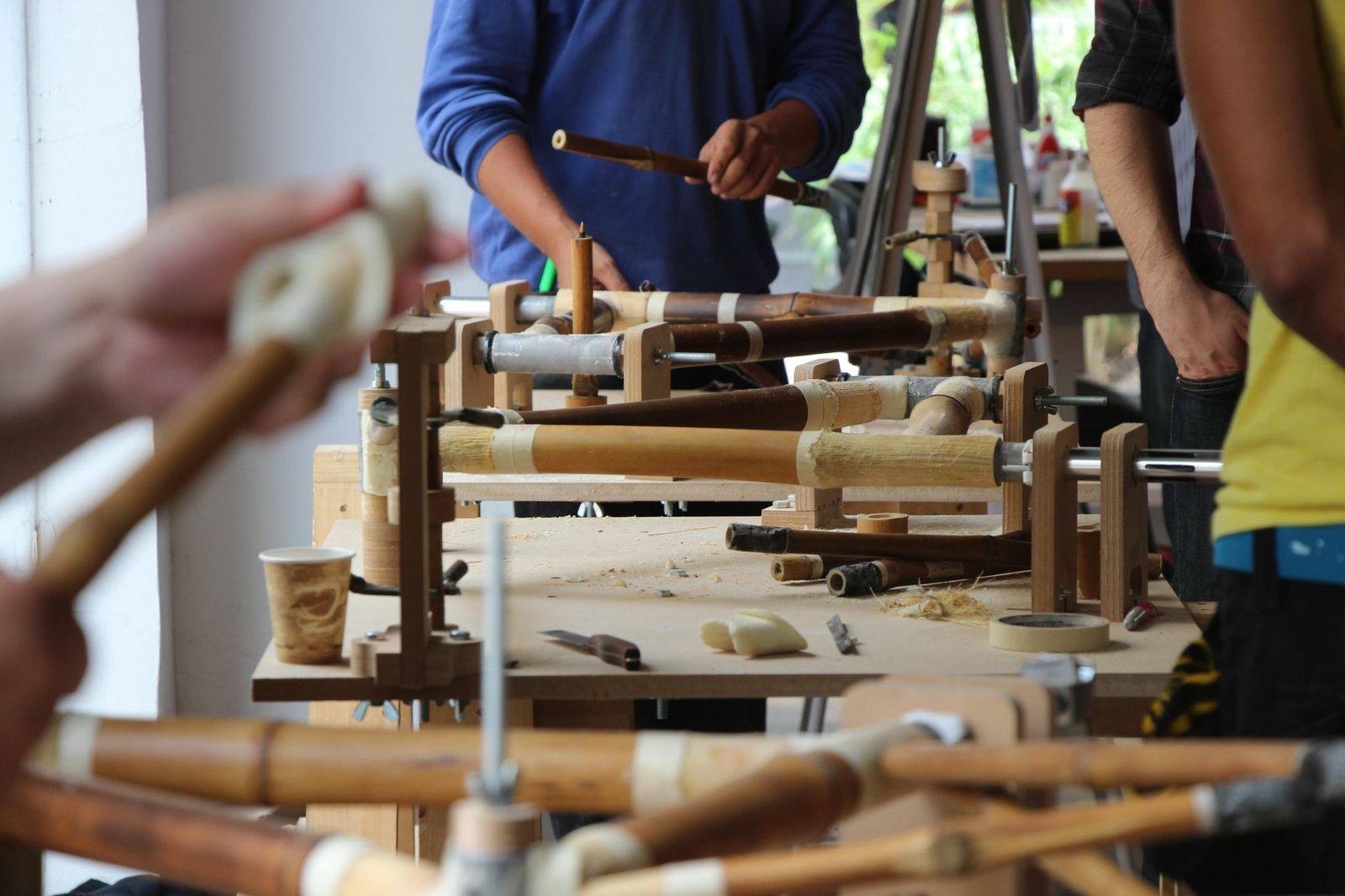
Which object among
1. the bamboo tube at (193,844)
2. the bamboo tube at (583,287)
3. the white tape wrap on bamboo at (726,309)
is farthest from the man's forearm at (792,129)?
the bamboo tube at (193,844)

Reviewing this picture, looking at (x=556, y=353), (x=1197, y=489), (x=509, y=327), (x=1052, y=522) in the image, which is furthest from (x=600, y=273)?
(x=1052, y=522)

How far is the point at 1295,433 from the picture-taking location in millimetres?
865

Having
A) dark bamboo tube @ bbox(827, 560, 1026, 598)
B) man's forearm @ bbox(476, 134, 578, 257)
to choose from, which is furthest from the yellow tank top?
man's forearm @ bbox(476, 134, 578, 257)

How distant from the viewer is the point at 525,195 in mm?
2102

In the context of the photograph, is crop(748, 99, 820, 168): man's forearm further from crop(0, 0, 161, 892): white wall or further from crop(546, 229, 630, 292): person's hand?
crop(0, 0, 161, 892): white wall

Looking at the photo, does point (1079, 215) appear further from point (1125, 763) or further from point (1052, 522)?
point (1125, 763)

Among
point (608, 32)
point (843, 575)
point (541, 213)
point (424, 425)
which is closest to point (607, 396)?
point (541, 213)

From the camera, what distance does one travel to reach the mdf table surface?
3.45 ft

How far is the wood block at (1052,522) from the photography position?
120cm

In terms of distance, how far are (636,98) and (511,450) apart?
110cm

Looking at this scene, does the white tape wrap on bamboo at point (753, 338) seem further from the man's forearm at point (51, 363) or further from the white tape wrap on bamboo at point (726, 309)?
the man's forearm at point (51, 363)

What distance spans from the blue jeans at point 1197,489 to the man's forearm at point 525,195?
0.85m

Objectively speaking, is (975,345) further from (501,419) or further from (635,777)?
(635,777)

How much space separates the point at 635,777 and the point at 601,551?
0.87m
